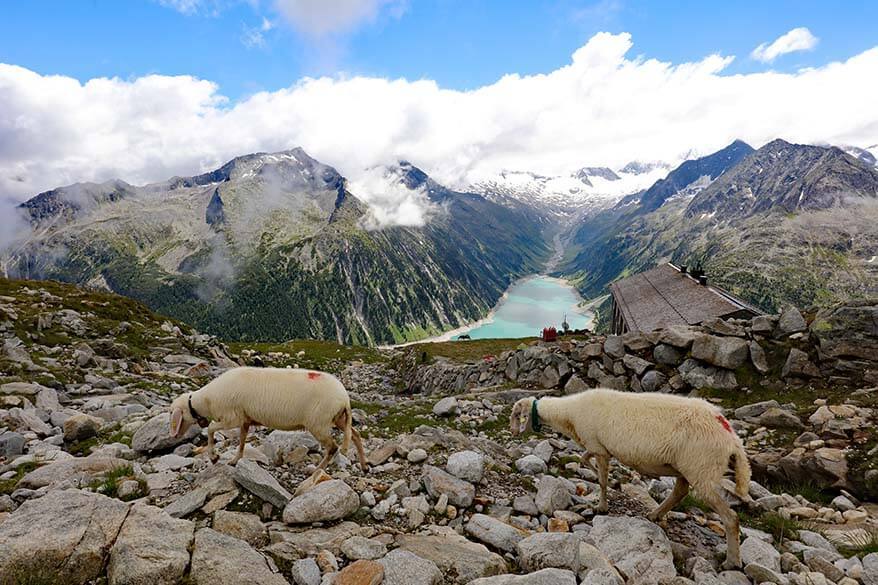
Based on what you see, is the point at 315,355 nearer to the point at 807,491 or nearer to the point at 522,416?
the point at 522,416

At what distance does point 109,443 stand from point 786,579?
15.5 meters

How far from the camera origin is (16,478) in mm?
9312

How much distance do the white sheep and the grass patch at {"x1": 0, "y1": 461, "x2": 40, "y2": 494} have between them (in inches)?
114

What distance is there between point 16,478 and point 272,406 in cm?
553

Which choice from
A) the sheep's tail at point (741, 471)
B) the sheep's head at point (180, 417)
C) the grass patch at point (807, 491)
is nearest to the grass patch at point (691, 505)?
the sheep's tail at point (741, 471)

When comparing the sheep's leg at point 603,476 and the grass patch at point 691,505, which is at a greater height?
the sheep's leg at point 603,476

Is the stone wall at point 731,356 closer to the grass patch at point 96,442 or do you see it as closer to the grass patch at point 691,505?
the grass patch at point 691,505

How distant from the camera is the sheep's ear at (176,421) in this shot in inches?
419

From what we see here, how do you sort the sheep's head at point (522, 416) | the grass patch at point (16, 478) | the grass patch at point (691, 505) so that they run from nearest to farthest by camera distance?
the grass patch at point (16, 478) < the grass patch at point (691, 505) < the sheep's head at point (522, 416)

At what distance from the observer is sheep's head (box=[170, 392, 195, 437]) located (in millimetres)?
10672

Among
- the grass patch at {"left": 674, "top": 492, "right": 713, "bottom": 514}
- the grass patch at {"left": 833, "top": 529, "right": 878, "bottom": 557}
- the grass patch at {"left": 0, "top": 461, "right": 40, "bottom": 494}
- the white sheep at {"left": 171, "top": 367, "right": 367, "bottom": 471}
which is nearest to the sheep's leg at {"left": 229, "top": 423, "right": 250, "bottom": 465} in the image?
the white sheep at {"left": 171, "top": 367, "right": 367, "bottom": 471}

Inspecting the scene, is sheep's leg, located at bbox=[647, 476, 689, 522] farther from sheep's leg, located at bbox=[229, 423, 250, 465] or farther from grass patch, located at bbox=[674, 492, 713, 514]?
sheep's leg, located at bbox=[229, 423, 250, 465]

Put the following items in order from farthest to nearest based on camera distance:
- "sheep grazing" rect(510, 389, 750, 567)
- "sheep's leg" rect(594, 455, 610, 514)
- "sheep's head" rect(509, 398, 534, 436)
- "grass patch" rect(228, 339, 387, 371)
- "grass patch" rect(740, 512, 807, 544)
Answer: "grass patch" rect(228, 339, 387, 371) → "sheep's head" rect(509, 398, 534, 436) → "sheep's leg" rect(594, 455, 610, 514) → "grass patch" rect(740, 512, 807, 544) → "sheep grazing" rect(510, 389, 750, 567)

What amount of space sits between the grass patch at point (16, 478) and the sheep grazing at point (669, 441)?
11.9 metres
